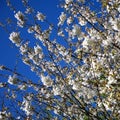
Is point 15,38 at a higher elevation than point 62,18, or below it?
below

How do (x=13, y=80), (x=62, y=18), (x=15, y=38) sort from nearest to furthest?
1. (x=13, y=80)
2. (x=15, y=38)
3. (x=62, y=18)

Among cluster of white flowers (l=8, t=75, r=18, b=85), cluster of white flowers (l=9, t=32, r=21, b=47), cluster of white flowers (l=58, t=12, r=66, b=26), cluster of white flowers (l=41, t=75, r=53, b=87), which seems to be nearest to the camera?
cluster of white flowers (l=41, t=75, r=53, b=87)

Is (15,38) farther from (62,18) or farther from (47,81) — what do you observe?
(47,81)

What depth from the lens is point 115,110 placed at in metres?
4.98

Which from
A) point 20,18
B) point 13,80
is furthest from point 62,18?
point 13,80

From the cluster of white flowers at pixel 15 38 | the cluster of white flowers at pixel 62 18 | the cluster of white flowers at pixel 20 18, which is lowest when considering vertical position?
the cluster of white flowers at pixel 15 38

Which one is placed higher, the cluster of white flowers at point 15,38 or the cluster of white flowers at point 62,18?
the cluster of white flowers at point 62,18

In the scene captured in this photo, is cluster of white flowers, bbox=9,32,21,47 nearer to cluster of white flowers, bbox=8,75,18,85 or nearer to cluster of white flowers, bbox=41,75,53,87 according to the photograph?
cluster of white flowers, bbox=8,75,18,85

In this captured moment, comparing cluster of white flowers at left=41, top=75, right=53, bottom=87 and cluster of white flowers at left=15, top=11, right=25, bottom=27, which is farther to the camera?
cluster of white flowers at left=15, top=11, right=25, bottom=27

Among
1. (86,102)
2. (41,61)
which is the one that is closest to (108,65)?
(86,102)

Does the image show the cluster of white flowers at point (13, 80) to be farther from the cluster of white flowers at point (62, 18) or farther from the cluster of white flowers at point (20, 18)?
the cluster of white flowers at point (62, 18)

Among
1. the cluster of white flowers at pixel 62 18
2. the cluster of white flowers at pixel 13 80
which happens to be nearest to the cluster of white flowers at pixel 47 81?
the cluster of white flowers at pixel 13 80

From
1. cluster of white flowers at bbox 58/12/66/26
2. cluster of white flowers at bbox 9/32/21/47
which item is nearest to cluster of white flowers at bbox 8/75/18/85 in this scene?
cluster of white flowers at bbox 9/32/21/47

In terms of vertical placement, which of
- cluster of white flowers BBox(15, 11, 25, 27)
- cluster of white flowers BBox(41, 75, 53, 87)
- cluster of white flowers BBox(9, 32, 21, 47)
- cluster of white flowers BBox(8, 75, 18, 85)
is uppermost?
cluster of white flowers BBox(15, 11, 25, 27)
